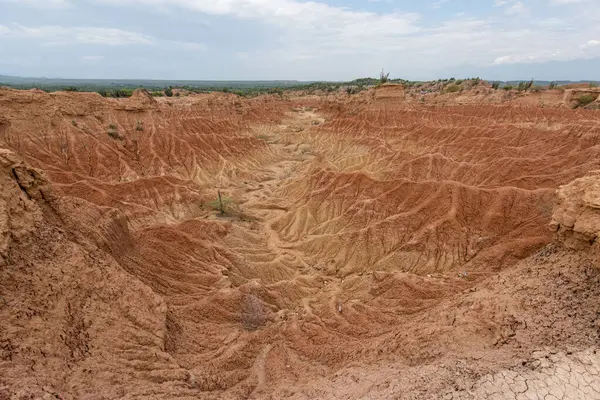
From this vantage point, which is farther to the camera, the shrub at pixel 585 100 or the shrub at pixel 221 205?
the shrub at pixel 585 100

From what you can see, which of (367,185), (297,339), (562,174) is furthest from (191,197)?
(562,174)

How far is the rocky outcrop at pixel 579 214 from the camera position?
9.24 metres

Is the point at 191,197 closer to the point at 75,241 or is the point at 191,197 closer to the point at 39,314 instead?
the point at 75,241

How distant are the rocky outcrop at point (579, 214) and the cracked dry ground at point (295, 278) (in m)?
0.19

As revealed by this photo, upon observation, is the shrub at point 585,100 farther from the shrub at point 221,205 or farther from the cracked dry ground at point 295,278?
the shrub at point 221,205

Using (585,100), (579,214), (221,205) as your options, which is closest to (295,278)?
(221,205)

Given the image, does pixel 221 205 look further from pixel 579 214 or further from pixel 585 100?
pixel 585 100

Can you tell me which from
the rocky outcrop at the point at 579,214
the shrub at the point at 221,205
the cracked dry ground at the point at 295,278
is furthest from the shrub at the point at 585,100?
the shrub at the point at 221,205

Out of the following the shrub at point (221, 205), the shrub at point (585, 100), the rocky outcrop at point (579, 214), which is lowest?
the shrub at point (221, 205)

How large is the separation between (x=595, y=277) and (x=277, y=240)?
56.4 feet

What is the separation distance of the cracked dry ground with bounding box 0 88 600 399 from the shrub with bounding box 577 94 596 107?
2701cm

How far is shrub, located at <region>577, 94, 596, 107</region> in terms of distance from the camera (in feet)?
159

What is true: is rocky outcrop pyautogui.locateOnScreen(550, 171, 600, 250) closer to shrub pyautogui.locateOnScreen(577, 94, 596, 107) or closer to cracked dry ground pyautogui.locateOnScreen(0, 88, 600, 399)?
cracked dry ground pyautogui.locateOnScreen(0, 88, 600, 399)

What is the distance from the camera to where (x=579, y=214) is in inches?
385
